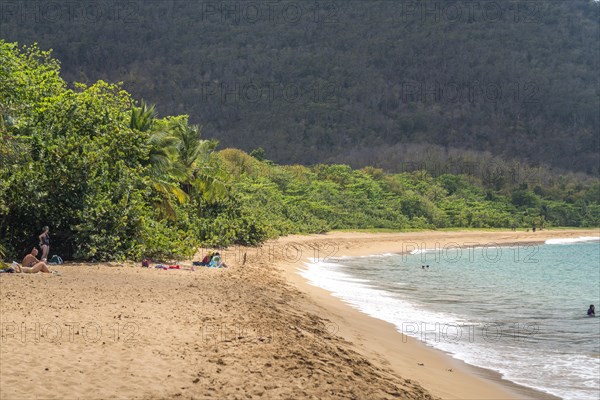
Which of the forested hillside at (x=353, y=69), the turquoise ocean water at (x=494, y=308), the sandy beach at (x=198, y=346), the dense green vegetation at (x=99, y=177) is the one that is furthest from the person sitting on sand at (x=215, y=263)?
the forested hillside at (x=353, y=69)

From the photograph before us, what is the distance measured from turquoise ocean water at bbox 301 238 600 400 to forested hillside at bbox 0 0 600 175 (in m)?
77.0

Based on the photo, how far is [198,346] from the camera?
956 cm

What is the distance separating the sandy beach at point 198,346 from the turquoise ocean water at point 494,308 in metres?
0.91

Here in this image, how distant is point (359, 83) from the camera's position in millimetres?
141875

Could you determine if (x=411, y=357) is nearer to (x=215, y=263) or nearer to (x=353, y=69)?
(x=215, y=263)

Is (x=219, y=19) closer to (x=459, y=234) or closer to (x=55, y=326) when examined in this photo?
(x=459, y=234)

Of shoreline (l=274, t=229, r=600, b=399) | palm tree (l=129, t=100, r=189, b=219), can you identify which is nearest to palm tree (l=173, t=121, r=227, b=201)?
palm tree (l=129, t=100, r=189, b=219)

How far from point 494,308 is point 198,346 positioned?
40.9ft

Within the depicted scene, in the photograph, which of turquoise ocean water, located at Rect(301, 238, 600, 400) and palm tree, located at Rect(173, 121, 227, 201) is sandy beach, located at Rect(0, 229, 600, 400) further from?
palm tree, located at Rect(173, 121, 227, 201)

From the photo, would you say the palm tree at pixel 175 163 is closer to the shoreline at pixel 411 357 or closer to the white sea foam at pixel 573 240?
the shoreline at pixel 411 357

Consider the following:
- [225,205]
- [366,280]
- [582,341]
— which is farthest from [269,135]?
[582,341]

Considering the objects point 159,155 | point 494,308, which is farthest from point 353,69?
point 494,308

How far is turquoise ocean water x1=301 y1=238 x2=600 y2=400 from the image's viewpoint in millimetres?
12688

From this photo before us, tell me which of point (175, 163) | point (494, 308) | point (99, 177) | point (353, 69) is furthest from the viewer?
point (353, 69)
